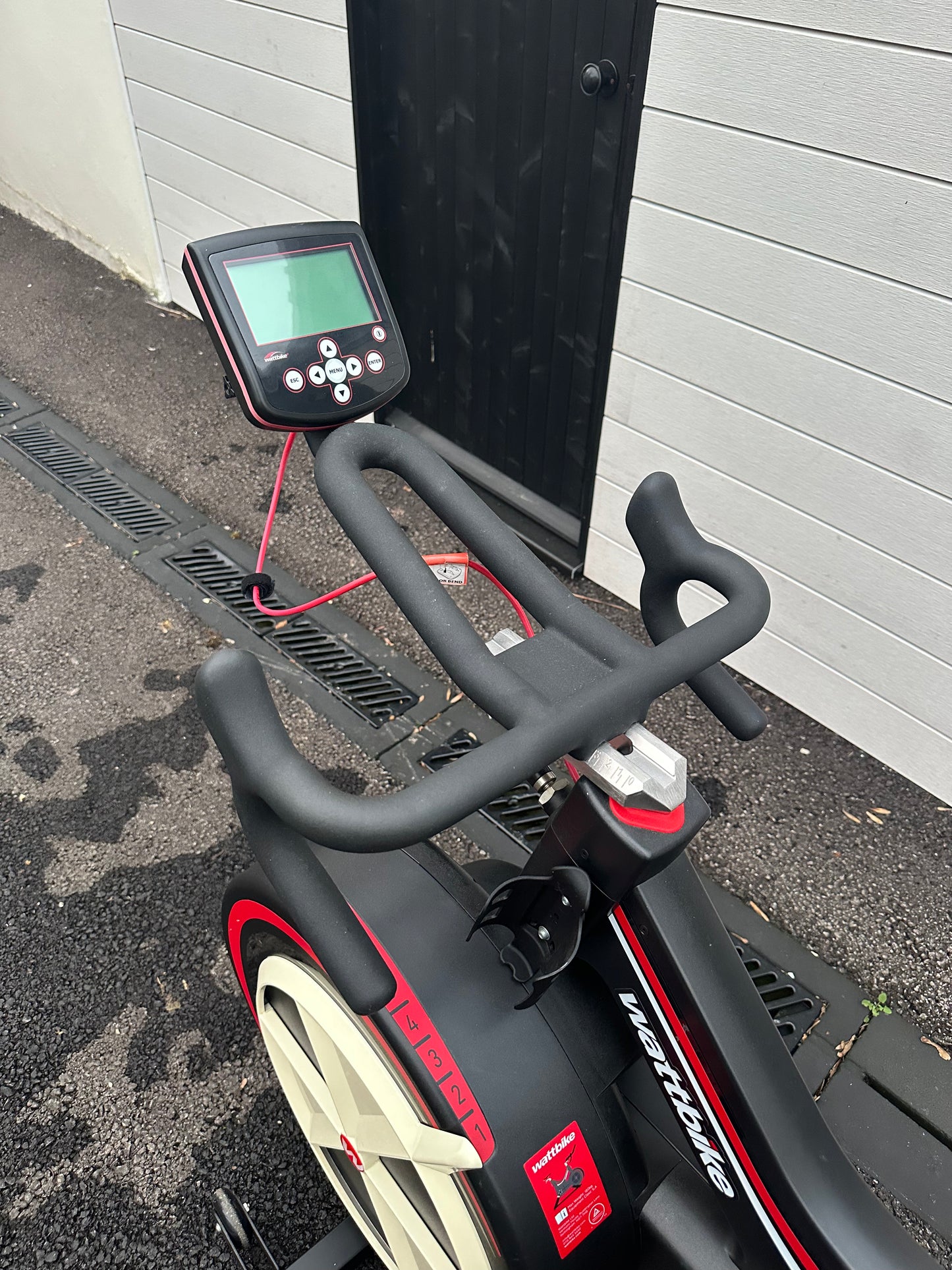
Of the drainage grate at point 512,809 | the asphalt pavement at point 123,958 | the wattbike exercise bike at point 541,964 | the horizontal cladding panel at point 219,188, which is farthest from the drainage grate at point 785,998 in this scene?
the horizontal cladding panel at point 219,188

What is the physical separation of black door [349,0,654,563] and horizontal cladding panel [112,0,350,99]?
0.13m

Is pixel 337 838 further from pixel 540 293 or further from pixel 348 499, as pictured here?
pixel 540 293

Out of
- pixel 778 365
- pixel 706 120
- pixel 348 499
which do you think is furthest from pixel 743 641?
pixel 706 120

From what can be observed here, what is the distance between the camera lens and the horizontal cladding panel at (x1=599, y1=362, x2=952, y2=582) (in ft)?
6.56

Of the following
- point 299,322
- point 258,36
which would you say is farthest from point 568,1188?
point 258,36

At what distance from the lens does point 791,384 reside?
2.06 meters

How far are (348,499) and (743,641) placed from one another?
40 cm

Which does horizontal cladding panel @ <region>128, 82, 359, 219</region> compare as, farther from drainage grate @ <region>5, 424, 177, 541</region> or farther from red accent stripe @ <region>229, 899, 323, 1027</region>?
red accent stripe @ <region>229, 899, 323, 1027</region>

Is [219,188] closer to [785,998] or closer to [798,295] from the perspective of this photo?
[798,295]

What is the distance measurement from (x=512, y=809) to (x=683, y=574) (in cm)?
131

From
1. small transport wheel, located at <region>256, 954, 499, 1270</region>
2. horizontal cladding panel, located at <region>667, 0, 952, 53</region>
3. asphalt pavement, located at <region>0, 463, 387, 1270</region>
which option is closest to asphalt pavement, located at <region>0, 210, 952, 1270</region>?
asphalt pavement, located at <region>0, 463, 387, 1270</region>

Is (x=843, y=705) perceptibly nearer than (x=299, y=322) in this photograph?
No

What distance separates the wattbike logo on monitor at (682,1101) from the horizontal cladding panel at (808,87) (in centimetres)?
156

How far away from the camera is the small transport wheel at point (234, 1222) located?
4.73 ft
